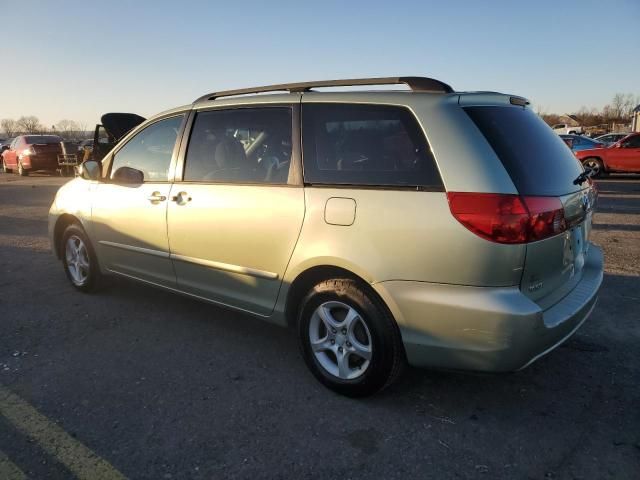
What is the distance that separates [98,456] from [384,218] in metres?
1.84

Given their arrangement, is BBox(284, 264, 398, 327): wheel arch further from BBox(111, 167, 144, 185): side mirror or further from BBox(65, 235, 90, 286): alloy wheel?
BBox(65, 235, 90, 286): alloy wheel

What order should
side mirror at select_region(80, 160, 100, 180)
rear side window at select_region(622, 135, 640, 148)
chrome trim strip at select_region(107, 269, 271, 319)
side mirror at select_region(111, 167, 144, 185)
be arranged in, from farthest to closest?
rear side window at select_region(622, 135, 640, 148) → side mirror at select_region(80, 160, 100, 180) → side mirror at select_region(111, 167, 144, 185) → chrome trim strip at select_region(107, 269, 271, 319)

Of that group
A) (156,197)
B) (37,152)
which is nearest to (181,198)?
(156,197)

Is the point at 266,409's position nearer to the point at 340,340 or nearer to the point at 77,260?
the point at 340,340

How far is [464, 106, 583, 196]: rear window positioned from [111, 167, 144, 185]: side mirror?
266 cm

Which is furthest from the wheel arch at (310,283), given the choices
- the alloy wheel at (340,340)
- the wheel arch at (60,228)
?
the wheel arch at (60,228)

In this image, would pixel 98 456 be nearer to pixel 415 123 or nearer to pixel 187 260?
pixel 187 260

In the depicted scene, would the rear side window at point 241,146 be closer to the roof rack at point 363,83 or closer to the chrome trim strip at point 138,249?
the roof rack at point 363,83

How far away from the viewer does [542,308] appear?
2451 mm

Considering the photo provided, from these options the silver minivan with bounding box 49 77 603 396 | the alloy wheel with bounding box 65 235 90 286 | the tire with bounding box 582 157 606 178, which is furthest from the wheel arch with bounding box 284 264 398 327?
the tire with bounding box 582 157 606 178

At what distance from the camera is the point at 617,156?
1659 centimetres

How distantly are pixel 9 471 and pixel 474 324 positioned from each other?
89.5 inches

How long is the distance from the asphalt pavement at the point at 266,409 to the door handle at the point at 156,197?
3.41 feet

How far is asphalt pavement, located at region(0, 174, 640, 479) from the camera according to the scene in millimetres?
2314
